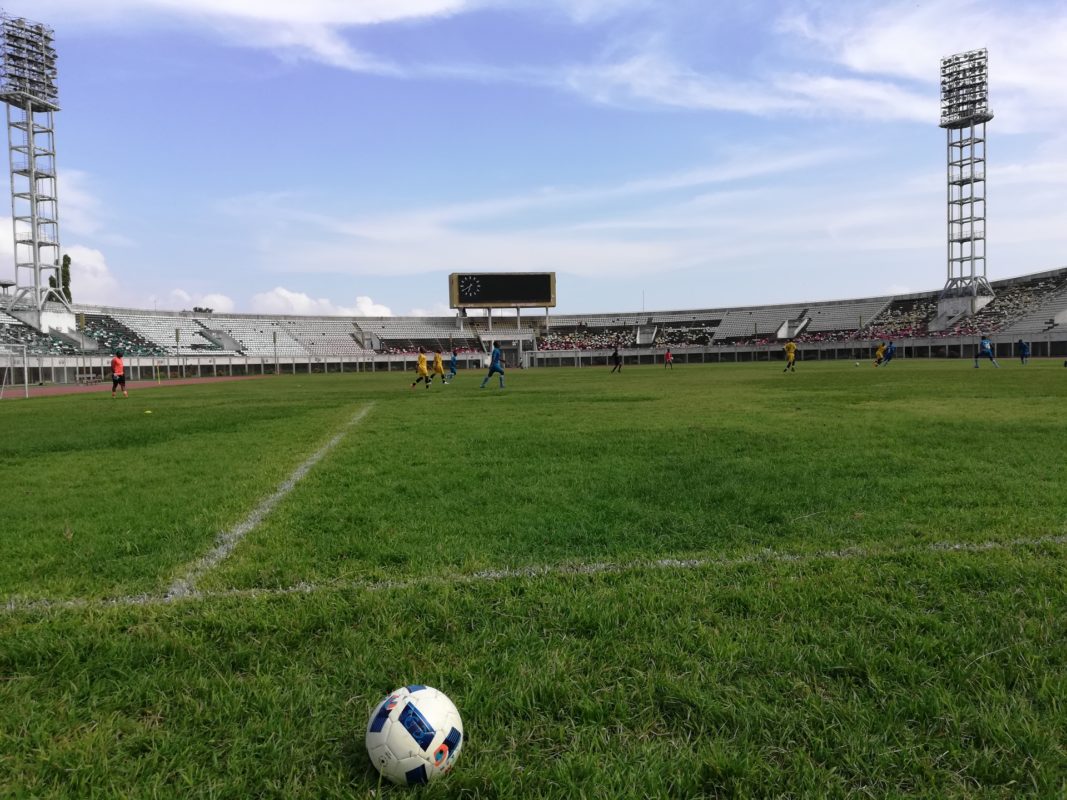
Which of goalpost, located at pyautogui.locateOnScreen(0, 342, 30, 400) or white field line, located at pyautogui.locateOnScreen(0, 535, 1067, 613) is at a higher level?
goalpost, located at pyautogui.locateOnScreen(0, 342, 30, 400)

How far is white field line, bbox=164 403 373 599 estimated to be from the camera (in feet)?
12.6

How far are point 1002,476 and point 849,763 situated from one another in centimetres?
510

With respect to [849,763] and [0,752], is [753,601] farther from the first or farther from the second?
[0,752]

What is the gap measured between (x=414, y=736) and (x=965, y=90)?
80.5m

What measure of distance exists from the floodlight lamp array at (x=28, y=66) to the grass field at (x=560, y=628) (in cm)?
6528

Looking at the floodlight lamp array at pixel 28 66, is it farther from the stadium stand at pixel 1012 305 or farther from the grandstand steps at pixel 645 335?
the stadium stand at pixel 1012 305

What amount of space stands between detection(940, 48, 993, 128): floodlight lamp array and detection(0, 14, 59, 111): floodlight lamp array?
80891 millimetres

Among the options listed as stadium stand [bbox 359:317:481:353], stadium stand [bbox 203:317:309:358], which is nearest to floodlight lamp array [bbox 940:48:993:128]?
stadium stand [bbox 359:317:481:353]

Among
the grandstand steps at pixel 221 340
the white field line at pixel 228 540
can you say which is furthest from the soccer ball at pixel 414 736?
the grandstand steps at pixel 221 340

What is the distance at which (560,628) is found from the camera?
319 centimetres

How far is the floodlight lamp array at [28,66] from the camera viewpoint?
53688 mm

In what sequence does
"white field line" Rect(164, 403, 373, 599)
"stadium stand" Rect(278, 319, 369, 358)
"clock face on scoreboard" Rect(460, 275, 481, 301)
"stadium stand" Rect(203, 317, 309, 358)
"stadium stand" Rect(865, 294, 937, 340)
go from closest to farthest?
"white field line" Rect(164, 403, 373, 599)
"stadium stand" Rect(865, 294, 937, 340)
"stadium stand" Rect(203, 317, 309, 358)
"clock face on scoreboard" Rect(460, 275, 481, 301)
"stadium stand" Rect(278, 319, 369, 358)

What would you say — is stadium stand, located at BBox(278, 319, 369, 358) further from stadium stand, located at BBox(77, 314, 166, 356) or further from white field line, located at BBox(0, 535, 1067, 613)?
white field line, located at BBox(0, 535, 1067, 613)

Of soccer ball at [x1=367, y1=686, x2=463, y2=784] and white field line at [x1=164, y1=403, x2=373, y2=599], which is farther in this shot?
white field line at [x1=164, y1=403, x2=373, y2=599]
